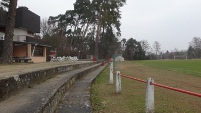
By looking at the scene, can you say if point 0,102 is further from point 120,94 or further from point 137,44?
point 137,44

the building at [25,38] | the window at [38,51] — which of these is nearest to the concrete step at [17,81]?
the building at [25,38]

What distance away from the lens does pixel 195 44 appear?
133 m

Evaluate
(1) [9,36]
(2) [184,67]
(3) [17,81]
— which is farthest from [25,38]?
(3) [17,81]

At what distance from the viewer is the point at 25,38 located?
3466 cm

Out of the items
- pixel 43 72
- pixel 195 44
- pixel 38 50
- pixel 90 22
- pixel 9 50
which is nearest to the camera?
pixel 43 72

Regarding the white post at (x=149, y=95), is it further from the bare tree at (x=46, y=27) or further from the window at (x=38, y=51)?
the bare tree at (x=46, y=27)

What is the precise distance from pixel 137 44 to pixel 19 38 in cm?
7190

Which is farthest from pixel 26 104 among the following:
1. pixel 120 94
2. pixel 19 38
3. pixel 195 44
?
pixel 195 44

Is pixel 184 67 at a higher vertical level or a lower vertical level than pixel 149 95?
lower

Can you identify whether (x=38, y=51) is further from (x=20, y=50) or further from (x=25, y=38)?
(x=25, y=38)

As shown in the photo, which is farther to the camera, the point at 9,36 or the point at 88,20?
the point at 88,20

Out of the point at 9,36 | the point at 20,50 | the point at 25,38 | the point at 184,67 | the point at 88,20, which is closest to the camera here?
the point at 9,36

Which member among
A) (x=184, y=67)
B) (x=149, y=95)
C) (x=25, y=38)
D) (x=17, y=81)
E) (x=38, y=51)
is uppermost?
(x=25, y=38)

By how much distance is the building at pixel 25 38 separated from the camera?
34631 millimetres
